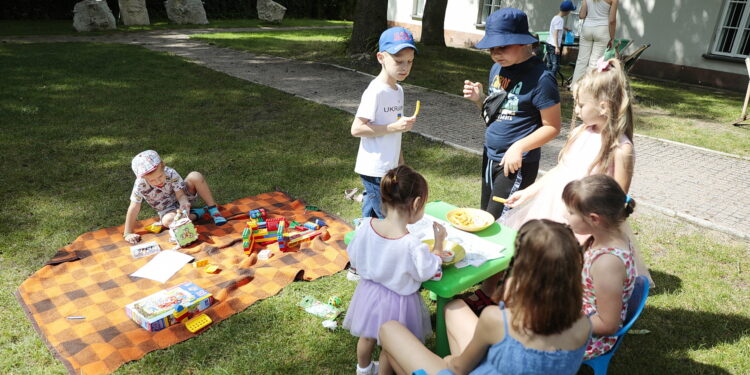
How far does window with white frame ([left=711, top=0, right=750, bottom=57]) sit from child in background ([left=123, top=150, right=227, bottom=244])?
12856mm

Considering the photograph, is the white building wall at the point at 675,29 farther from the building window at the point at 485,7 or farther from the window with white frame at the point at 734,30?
the building window at the point at 485,7

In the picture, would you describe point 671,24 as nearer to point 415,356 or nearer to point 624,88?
point 624,88

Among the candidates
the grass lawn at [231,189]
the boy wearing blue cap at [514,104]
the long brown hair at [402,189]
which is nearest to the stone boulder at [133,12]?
the grass lawn at [231,189]

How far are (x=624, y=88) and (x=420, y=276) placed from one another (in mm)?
1619

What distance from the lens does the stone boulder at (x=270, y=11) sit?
24.9 m

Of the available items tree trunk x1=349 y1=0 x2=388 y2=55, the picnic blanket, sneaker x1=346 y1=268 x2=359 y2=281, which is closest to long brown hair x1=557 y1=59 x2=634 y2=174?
sneaker x1=346 y1=268 x2=359 y2=281

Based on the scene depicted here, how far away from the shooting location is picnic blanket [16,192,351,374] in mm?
3162

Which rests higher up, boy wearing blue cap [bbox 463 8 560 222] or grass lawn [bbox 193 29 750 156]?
boy wearing blue cap [bbox 463 8 560 222]

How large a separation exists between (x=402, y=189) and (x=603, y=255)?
3.31ft

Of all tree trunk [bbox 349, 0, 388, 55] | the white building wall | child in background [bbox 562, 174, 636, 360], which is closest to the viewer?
child in background [bbox 562, 174, 636, 360]

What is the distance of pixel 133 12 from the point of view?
2069cm

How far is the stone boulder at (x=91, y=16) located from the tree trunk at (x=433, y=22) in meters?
11.9

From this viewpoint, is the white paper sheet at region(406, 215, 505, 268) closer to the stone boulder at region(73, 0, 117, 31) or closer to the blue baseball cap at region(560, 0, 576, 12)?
the blue baseball cap at region(560, 0, 576, 12)

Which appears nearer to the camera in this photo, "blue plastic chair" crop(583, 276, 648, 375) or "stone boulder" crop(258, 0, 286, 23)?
"blue plastic chair" crop(583, 276, 648, 375)
